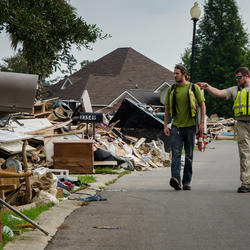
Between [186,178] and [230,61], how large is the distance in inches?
2512

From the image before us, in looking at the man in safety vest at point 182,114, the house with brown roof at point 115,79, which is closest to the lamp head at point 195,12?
the man in safety vest at point 182,114

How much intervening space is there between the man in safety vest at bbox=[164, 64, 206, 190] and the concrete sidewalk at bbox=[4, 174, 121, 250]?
1.46 metres

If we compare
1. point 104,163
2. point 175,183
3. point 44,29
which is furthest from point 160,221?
point 104,163

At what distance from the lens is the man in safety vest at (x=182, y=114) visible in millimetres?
9633

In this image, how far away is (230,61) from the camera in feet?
236

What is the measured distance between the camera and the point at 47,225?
617cm

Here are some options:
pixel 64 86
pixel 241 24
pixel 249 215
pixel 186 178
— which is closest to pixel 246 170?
pixel 186 178

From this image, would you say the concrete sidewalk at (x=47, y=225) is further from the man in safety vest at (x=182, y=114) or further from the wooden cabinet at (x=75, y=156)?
the wooden cabinet at (x=75, y=156)

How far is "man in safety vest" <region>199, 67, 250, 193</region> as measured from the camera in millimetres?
9523

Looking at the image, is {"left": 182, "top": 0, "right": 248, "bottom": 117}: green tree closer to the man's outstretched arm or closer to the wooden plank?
the wooden plank

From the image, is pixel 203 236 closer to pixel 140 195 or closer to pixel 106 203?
pixel 106 203

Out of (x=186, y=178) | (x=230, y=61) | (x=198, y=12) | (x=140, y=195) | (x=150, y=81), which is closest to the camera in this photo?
(x=140, y=195)

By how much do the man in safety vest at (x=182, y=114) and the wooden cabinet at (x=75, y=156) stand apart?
3498 millimetres

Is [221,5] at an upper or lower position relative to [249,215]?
upper
